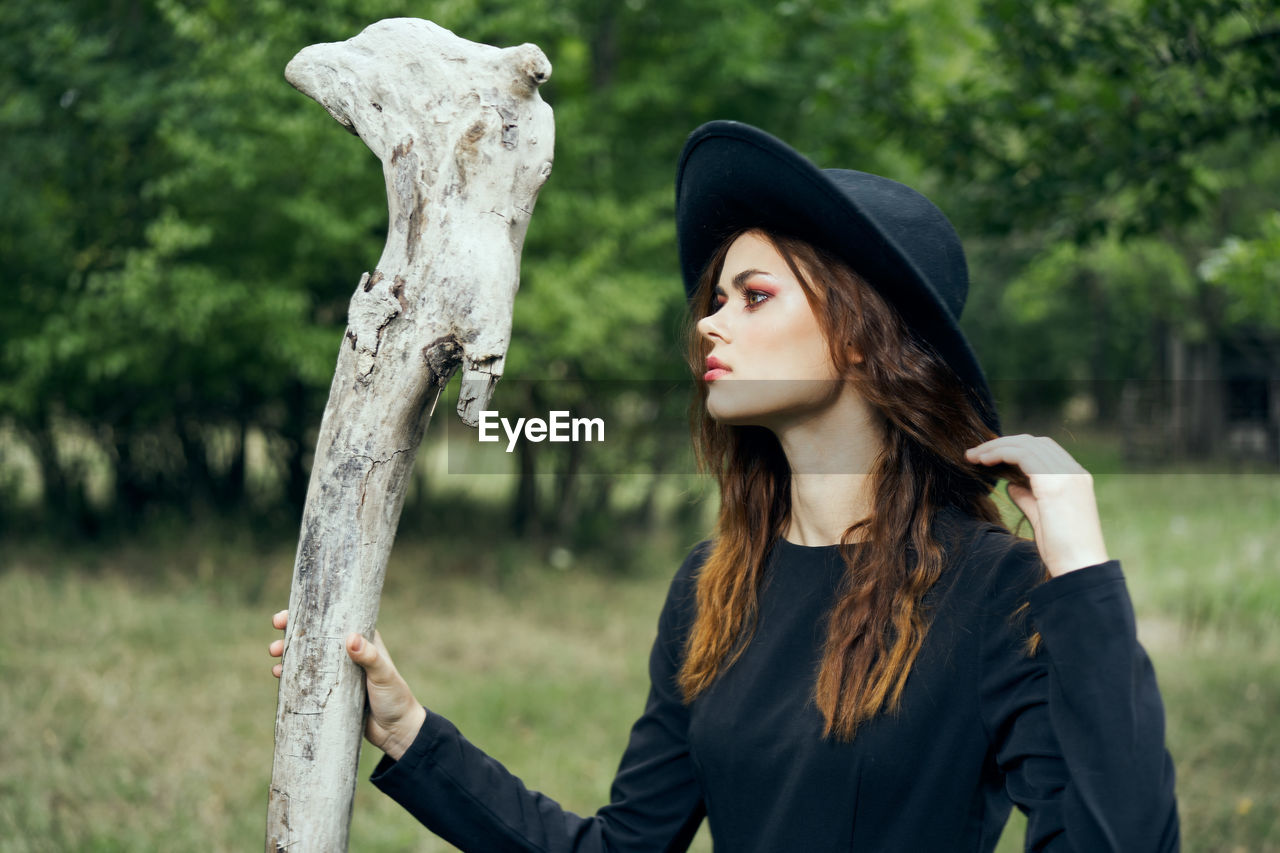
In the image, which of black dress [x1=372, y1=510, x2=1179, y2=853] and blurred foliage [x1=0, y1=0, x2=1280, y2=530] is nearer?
black dress [x1=372, y1=510, x2=1179, y2=853]

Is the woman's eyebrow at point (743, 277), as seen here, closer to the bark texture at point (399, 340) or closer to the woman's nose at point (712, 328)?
the woman's nose at point (712, 328)

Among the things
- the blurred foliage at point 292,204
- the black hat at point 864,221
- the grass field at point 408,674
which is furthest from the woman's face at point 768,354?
the blurred foliage at point 292,204

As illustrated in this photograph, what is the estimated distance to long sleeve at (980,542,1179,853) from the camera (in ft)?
4.19

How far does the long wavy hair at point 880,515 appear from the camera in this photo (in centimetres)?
166

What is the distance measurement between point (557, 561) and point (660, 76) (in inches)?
194

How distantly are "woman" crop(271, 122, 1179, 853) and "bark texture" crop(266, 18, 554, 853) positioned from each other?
0.08m

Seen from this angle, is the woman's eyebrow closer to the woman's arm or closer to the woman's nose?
the woman's nose

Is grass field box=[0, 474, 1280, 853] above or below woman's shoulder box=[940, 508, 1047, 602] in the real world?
below

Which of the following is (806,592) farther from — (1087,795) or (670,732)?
(1087,795)

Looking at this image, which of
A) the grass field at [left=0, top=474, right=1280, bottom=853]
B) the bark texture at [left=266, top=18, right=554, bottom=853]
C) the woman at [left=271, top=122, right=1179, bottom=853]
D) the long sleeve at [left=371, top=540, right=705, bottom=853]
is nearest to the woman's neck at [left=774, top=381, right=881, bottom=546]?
the woman at [left=271, top=122, right=1179, bottom=853]

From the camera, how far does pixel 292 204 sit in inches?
331

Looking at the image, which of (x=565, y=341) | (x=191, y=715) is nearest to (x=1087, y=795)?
(x=191, y=715)

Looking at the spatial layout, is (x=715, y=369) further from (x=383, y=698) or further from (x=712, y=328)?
(x=383, y=698)

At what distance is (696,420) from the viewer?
2242 mm
